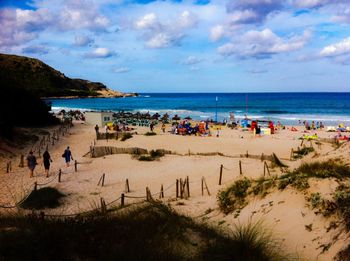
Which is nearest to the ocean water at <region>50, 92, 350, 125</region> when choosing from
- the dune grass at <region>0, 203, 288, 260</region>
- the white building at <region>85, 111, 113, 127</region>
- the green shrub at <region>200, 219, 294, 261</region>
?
the white building at <region>85, 111, 113, 127</region>

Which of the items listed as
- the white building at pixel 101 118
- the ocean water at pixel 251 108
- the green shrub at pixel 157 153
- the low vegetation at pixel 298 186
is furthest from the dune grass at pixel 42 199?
the ocean water at pixel 251 108

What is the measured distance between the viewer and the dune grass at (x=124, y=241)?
5.10 metres

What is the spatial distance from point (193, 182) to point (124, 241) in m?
10.7

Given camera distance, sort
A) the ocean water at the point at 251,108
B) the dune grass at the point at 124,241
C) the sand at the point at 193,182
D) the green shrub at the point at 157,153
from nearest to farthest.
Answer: the dune grass at the point at 124,241, the sand at the point at 193,182, the green shrub at the point at 157,153, the ocean water at the point at 251,108

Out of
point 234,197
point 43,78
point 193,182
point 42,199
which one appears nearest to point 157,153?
point 193,182

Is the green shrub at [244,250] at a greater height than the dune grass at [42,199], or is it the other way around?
the green shrub at [244,250]

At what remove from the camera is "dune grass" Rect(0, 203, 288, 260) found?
5102 millimetres

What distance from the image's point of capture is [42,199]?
13.2 metres

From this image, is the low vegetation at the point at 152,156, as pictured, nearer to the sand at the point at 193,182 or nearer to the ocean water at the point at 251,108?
the sand at the point at 193,182

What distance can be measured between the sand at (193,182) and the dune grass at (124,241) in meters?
0.90

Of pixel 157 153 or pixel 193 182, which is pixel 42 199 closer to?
pixel 193 182

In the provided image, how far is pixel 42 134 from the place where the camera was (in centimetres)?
3272

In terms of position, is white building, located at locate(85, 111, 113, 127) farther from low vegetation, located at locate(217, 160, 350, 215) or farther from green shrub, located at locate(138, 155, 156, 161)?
low vegetation, located at locate(217, 160, 350, 215)

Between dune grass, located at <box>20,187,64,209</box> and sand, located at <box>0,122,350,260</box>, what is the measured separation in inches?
17.4
